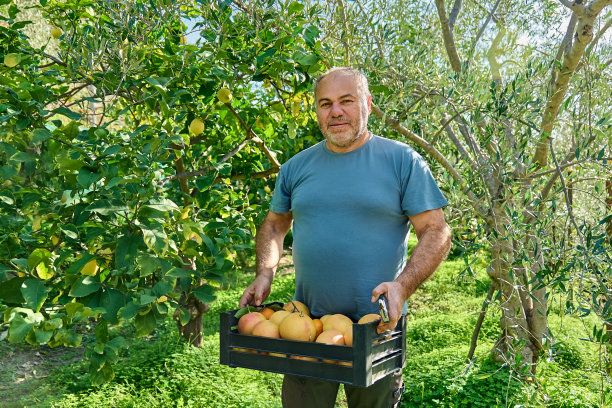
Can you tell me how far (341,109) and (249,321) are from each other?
96cm

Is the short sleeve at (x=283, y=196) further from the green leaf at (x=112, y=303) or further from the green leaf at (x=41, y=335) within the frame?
the green leaf at (x=41, y=335)

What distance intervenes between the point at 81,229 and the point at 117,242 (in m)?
0.39

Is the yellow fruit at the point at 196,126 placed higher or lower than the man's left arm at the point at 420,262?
higher

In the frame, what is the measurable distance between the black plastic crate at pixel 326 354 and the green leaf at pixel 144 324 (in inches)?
15.9

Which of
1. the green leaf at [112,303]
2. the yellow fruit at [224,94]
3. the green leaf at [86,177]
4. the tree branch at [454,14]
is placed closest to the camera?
the green leaf at [86,177]

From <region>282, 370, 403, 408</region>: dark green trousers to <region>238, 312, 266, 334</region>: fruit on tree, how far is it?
0.53 meters

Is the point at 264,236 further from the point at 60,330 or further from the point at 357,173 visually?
the point at 60,330

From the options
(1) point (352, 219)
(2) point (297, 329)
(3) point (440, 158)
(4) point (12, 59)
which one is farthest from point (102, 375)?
(3) point (440, 158)

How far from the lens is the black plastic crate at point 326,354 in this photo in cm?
152

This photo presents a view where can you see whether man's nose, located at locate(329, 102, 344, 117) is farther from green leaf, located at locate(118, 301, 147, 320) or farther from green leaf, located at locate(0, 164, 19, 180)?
green leaf, located at locate(0, 164, 19, 180)

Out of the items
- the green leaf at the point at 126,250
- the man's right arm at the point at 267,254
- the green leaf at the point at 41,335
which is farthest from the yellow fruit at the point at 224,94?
the green leaf at the point at 41,335

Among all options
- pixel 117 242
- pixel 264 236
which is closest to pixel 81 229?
pixel 117 242

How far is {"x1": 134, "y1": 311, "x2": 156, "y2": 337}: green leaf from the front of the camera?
6.75 ft

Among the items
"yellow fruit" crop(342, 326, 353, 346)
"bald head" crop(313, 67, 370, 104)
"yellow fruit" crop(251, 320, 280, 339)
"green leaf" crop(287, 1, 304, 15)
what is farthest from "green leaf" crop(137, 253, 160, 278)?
"green leaf" crop(287, 1, 304, 15)
